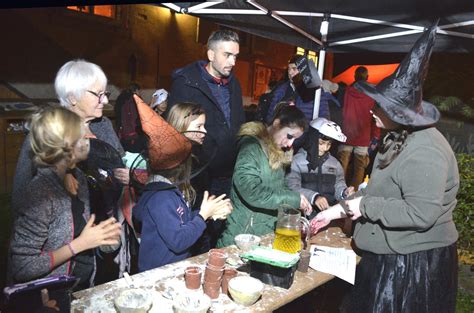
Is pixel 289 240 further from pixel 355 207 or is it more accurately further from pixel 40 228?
pixel 40 228

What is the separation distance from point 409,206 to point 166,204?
1390 mm

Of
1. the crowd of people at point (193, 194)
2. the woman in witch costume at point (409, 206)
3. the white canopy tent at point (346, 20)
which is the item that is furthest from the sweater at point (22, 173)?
the white canopy tent at point (346, 20)

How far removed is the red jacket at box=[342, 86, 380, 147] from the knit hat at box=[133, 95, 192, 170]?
4.86m

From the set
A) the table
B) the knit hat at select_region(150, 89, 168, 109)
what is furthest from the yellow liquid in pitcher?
the knit hat at select_region(150, 89, 168, 109)

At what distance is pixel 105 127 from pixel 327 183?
220 cm

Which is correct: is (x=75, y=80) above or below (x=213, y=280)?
above

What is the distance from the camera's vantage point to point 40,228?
1.85m

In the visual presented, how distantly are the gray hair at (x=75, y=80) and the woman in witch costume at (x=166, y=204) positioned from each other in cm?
41

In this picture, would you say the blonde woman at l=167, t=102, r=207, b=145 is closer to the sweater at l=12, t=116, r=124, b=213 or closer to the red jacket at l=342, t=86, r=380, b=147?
the sweater at l=12, t=116, r=124, b=213

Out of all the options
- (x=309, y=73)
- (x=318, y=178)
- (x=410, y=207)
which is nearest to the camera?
(x=410, y=207)

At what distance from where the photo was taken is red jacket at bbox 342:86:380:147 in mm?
6688

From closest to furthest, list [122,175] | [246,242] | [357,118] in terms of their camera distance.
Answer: [246,242], [122,175], [357,118]

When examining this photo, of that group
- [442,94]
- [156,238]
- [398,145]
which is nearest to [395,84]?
[398,145]

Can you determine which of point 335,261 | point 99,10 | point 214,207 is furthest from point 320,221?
point 99,10
